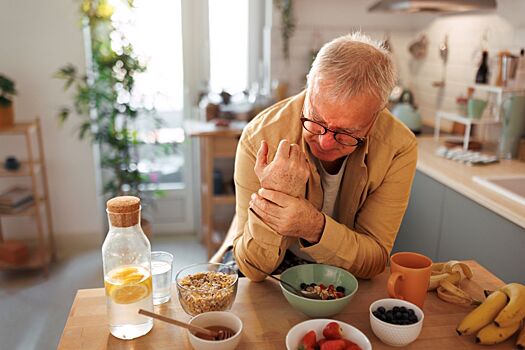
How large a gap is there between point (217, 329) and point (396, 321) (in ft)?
1.20

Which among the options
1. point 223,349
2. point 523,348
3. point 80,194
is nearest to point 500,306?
point 523,348

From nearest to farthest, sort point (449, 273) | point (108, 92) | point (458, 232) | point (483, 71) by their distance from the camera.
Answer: point (449, 273)
point (458, 232)
point (483, 71)
point (108, 92)

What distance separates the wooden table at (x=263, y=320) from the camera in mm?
995

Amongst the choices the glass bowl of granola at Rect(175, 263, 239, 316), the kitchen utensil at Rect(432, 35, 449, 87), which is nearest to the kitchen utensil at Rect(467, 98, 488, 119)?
the kitchen utensil at Rect(432, 35, 449, 87)

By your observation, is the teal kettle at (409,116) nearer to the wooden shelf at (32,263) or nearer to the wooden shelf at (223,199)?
the wooden shelf at (223,199)

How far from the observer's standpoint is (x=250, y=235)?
1.20 m

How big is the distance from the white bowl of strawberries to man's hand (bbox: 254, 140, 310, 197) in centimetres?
29

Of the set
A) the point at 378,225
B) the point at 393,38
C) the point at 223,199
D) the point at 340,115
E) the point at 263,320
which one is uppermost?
the point at 393,38

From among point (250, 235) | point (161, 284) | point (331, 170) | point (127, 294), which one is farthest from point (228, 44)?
point (127, 294)

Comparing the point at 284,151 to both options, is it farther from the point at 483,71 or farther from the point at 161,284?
the point at 483,71

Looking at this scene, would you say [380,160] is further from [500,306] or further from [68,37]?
[68,37]

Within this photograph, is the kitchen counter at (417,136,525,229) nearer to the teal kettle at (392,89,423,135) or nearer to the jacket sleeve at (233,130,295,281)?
the teal kettle at (392,89,423,135)

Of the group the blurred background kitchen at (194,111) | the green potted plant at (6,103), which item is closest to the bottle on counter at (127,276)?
the blurred background kitchen at (194,111)

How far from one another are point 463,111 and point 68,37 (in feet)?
7.77
